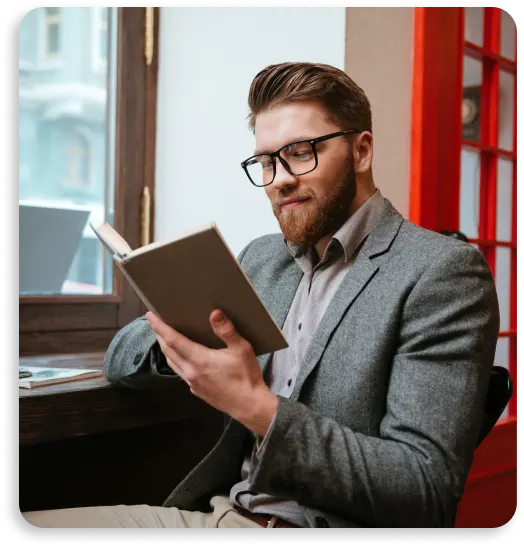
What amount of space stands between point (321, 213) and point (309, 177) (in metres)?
0.07

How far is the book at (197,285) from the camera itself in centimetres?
84

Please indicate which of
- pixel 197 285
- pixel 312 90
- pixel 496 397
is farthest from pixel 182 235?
pixel 496 397

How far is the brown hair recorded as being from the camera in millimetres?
1140

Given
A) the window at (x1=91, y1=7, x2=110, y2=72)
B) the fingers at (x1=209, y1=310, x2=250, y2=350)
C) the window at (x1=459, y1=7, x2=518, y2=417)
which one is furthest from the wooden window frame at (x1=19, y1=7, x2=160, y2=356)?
the fingers at (x1=209, y1=310, x2=250, y2=350)

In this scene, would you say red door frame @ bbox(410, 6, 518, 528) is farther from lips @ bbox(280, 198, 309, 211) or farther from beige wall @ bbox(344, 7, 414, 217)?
lips @ bbox(280, 198, 309, 211)

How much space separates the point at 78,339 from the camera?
77.3 inches

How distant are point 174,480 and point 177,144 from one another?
1063 millimetres

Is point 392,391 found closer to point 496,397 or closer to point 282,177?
point 496,397

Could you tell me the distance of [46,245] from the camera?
1.88 meters

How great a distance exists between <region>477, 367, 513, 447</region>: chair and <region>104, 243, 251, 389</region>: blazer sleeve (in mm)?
Result: 595

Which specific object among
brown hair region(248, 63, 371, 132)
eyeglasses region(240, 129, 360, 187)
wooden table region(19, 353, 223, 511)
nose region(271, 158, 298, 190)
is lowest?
wooden table region(19, 353, 223, 511)

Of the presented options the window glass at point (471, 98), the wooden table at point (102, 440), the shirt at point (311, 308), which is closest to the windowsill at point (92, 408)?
the wooden table at point (102, 440)

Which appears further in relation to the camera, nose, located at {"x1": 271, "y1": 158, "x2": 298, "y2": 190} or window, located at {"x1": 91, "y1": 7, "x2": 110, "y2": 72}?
window, located at {"x1": 91, "y1": 7, "x2": 110, "y2": 72}

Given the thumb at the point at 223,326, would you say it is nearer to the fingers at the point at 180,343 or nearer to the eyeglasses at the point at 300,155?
the fingers at the point at 180,343
